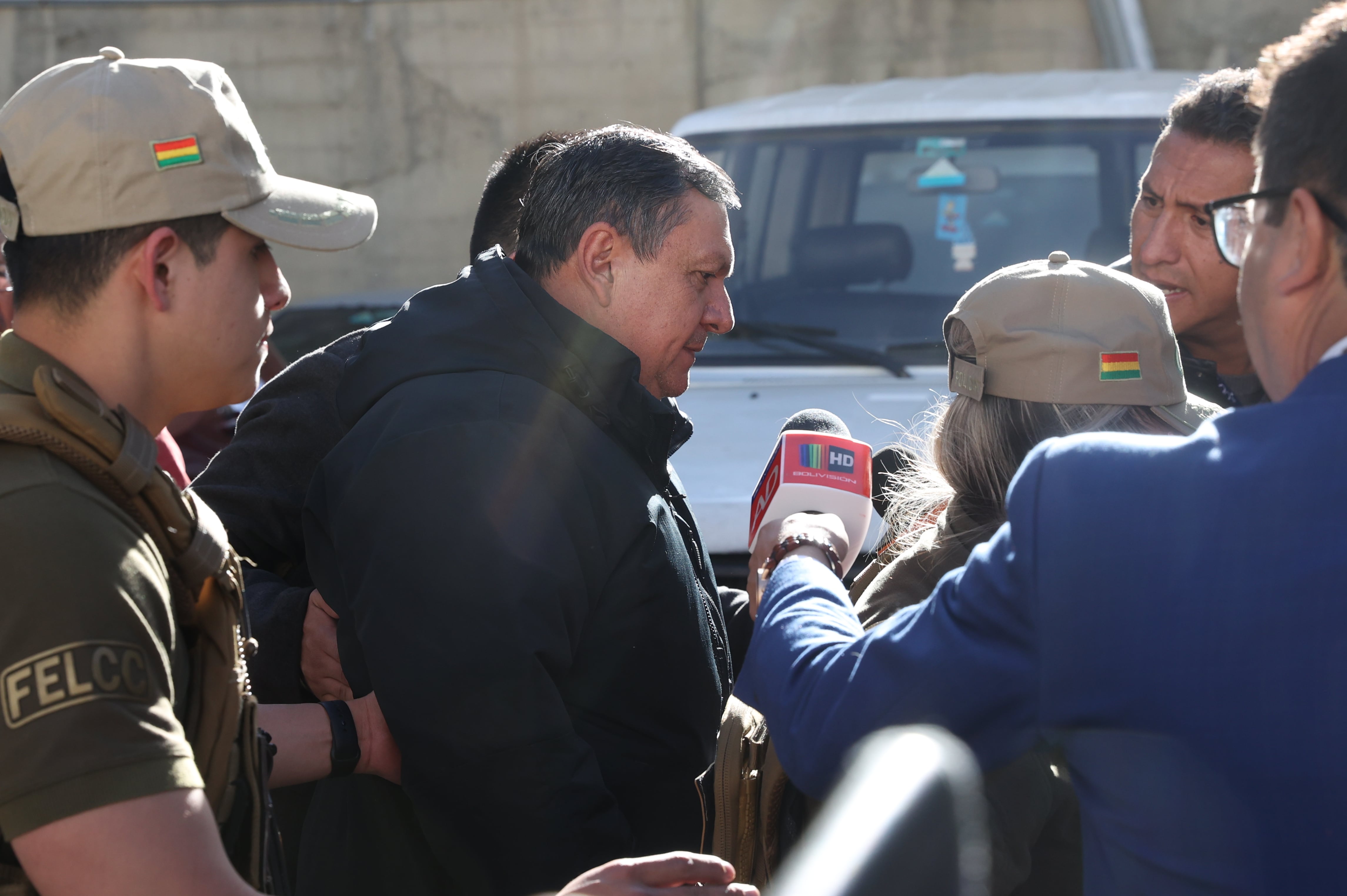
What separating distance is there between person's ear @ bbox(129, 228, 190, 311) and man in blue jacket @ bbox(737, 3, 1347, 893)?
96cm

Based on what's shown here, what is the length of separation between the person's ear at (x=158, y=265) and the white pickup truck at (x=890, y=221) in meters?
2.22

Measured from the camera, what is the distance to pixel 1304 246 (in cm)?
127

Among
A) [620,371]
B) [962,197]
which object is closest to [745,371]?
[962,197]

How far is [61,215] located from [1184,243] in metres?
2.39

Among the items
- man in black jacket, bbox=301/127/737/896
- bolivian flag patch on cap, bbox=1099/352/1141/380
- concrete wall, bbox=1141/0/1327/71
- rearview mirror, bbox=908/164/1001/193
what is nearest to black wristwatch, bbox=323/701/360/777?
man in black jacket, bbox=301/127/737/896

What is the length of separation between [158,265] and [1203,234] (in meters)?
2.32

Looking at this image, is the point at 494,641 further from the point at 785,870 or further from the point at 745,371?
the point at 745,371

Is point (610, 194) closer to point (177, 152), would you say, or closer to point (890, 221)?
point (177, 152)

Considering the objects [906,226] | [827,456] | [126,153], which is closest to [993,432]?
[827,456]

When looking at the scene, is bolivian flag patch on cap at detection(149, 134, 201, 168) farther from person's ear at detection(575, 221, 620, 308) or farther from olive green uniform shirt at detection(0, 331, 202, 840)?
person's ear at detection(575, 221, 620, 308)

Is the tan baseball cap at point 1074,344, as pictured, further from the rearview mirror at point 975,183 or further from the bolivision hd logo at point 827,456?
the rearview mirror at point 975,183

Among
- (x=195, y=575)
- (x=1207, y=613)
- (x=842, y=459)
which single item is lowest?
(x=842, y=459)

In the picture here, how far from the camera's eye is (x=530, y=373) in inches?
83.4

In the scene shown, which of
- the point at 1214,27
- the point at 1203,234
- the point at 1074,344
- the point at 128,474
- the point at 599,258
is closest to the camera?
the point at 128,474
